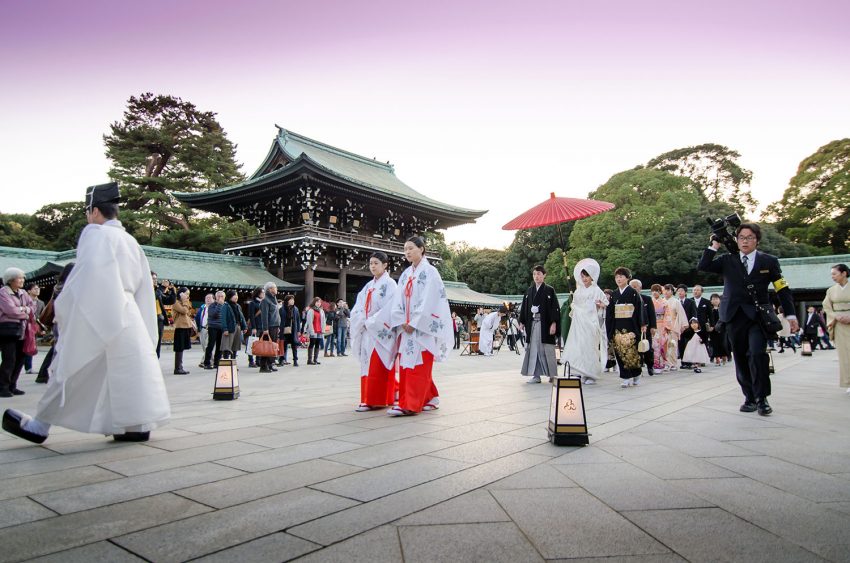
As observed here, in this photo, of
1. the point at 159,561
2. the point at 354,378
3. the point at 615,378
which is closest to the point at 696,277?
the point at 615,378

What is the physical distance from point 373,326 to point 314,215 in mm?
20963

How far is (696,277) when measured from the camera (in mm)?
35188

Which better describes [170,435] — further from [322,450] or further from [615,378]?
[615,378]

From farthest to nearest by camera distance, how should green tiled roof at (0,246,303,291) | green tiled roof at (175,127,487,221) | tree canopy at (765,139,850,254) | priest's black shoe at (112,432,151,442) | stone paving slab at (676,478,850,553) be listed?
1. tree canopy at (765,139,850,254)
2. green tiled roof at (175,127,487,221)
3. green tiled roof at (0,246,303,291)
4. priest's black shoe at (112,432,151,442)
5. stone paving slab at (676,478,850,553)

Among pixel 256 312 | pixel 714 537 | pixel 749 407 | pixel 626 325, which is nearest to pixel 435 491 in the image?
pixel 714 537

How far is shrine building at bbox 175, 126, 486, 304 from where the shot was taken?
24.2m

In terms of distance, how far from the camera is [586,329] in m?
7.95

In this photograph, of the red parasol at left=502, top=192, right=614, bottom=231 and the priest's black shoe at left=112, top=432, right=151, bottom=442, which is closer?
the priest's black shoe at left=112, top=432, right=151, bottom=442

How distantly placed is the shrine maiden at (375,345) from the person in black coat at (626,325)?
3.83 m

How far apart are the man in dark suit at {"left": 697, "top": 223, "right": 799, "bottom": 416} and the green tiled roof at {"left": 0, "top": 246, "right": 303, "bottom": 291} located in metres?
19.0

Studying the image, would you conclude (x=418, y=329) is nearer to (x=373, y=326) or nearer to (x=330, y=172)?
(x=373, y=326)

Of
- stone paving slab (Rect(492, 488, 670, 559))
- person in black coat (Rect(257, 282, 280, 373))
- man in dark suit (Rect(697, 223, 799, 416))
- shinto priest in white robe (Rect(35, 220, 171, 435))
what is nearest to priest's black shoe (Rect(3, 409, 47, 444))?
shinto priest in white robe (Rect(35, 220, 171, 435))

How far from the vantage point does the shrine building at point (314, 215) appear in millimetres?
24250

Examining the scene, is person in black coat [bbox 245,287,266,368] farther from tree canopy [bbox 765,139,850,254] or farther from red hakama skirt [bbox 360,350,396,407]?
tree canopy [bbox 765,139,850,254]
